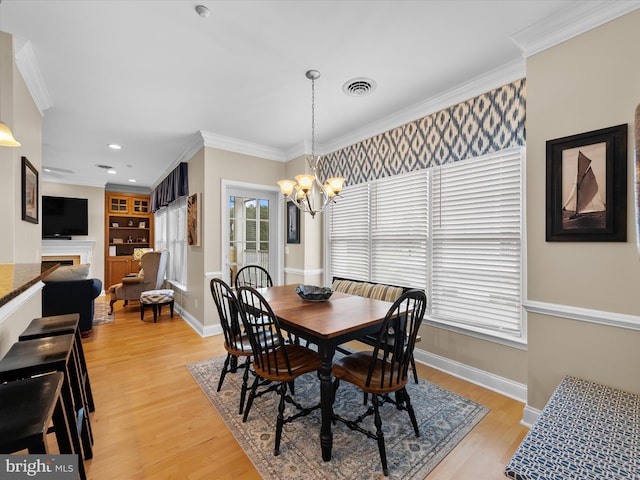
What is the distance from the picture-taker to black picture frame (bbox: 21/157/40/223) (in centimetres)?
235

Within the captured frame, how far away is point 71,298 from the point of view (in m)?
3.77

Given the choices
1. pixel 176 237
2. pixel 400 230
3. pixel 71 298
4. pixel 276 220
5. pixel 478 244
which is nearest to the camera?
pixel 478 244

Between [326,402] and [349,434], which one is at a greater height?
[326,402]

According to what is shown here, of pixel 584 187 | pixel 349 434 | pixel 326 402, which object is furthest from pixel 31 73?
pixel 584 187

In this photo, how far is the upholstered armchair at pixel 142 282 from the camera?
513cm

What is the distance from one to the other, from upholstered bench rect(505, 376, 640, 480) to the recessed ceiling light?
2844 mm

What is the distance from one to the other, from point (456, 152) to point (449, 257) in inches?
39.6

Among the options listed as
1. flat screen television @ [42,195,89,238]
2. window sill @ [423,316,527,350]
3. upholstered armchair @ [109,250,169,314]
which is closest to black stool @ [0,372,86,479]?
window sill @ [423,316,527,350]

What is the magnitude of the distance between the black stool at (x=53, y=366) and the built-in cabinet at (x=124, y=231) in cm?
621

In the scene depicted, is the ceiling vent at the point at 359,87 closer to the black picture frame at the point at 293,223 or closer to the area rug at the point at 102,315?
the black picture frame at the point at 293,223

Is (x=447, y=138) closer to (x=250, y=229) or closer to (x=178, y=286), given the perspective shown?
(x=250, y=229)

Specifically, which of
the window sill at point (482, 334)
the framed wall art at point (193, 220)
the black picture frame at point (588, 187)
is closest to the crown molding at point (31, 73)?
the framed wall art at point (193, 220)

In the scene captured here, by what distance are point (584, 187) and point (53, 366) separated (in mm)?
3158

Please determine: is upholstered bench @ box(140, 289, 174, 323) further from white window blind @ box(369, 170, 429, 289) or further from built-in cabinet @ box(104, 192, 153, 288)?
white window blind @ box(369, 170, 429, 289)
